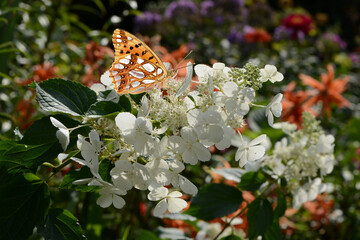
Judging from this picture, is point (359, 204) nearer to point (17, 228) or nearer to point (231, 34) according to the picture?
point (17, 228)

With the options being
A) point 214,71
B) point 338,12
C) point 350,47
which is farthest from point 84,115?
point 338,12

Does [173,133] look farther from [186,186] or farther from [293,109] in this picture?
[293,109]

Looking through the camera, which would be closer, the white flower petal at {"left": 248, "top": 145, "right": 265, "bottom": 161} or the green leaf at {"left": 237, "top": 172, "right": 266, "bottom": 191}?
the white flower petal at {"left": 248, "top": 145, "right": 265, "bottom": 161}

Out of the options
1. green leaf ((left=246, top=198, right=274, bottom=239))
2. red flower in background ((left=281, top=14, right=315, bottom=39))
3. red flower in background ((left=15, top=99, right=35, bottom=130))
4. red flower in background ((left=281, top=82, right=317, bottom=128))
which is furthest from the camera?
red flower in background ((left=281, top=14, right=315, bottom=39))

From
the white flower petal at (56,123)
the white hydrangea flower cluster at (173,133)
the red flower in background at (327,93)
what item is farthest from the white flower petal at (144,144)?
the red flower in background at (327,93)

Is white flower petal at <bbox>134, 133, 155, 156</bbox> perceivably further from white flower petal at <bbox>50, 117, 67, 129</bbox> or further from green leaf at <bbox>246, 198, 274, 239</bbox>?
green leaf at <bbox>246, 198, 274, 239</bbox>

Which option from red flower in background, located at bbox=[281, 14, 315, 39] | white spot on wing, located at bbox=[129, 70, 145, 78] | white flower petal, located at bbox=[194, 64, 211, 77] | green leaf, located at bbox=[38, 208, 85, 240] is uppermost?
white flower petal, located at bbox=[194, 64, 211, 77]

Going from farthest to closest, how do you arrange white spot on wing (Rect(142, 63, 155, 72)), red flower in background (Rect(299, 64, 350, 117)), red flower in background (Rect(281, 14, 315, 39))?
1. red flower in background (Rect(281, 14, 315, 39))
2. red flower in background (Rect(299, 64, 350, 117))
3. white spot on wing (Rect(142, 63, 155, 72))

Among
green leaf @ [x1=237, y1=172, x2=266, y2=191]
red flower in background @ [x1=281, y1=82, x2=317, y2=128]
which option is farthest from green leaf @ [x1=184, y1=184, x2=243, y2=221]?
red flower in background @ [x1=281, y1=82, x2=317, y2=128]
